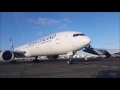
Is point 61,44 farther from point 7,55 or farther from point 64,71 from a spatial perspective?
point 7,55

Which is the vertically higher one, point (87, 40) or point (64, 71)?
point (87, 40)

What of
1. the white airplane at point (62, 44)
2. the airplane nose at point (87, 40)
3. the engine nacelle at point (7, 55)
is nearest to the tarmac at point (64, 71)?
the white airplane at point (62, 44)

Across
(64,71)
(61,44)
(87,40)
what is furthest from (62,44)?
(64,71)

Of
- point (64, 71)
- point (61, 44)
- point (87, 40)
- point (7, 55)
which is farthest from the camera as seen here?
point (7, 55)

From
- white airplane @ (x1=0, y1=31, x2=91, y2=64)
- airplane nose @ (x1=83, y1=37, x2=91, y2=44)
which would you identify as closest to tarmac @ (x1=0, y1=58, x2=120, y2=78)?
white airplane @ (x1=0, y1=31, x2=91, y2=64)

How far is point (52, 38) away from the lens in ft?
80.1

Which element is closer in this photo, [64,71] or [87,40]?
[64,71]

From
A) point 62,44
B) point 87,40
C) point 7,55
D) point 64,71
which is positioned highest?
point 87,40

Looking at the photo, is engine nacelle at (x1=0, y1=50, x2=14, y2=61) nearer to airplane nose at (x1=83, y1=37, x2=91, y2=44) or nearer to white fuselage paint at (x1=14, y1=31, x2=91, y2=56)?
white fuselage paint at (x1=14, y1=31, x2=91, y2=56)
